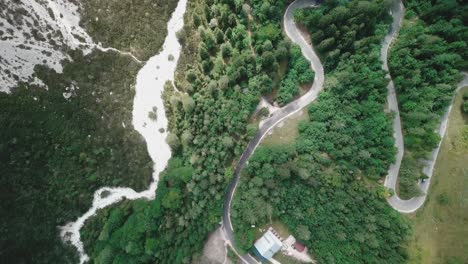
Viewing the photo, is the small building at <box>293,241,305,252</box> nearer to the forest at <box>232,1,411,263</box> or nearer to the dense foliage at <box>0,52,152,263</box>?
the forest at <box>232,1,411,263</box>

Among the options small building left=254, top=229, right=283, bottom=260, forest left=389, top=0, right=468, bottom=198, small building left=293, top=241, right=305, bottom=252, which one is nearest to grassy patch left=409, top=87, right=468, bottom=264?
forest left=389, top=0, right=468, bottom=198

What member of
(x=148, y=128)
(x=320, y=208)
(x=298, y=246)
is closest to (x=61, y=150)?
(x=148, y=128)

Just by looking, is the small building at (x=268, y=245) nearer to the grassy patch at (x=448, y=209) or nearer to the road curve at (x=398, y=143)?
the road curve at (x=398, y=143)

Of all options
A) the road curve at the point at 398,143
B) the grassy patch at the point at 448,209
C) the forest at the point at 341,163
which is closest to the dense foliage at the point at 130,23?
the forest at the point at 341,163

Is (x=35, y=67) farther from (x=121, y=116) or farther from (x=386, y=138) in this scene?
(x=386, y=138)

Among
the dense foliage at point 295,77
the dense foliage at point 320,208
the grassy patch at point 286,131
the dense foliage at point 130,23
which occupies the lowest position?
the dense foliage at point 320,208

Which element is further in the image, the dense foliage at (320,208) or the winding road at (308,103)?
the winding road at (308,103)
